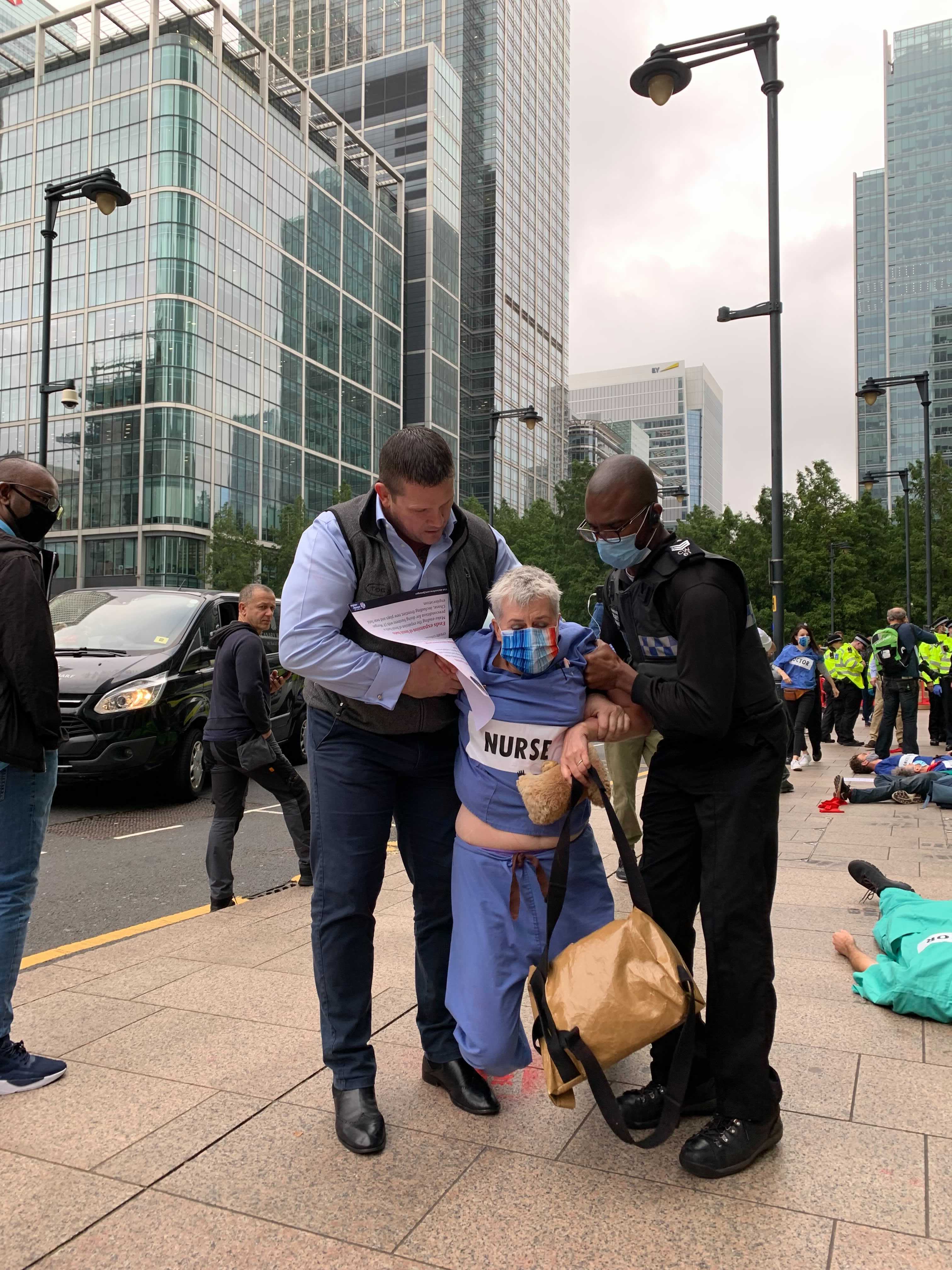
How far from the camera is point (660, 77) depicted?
9.03m

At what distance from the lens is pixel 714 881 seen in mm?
2566

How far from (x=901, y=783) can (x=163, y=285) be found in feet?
185

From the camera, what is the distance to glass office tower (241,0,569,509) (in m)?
94.2

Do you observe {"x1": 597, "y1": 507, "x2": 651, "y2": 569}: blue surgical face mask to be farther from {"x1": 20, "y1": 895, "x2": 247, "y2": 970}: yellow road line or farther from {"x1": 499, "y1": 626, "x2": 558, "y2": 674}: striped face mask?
{"x1": 20, "y1": 895, "x2": 247, "y2": 970}: yellow road line

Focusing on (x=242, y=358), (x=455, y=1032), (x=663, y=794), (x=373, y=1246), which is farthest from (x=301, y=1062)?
(x=242, y=358)

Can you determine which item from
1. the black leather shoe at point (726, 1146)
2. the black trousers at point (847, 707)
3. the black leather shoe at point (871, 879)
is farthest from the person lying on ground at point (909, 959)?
the black trousers at point (847, 707)

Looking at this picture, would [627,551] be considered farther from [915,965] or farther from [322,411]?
[322,411]

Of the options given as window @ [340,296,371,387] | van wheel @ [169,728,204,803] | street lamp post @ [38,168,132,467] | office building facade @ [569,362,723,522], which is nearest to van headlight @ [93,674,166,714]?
van wheel @ [169,728,204,803]

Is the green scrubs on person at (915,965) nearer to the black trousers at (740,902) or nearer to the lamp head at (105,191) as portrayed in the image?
the black trousers at (740,902)

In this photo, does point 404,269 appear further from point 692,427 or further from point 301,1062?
point 692,427

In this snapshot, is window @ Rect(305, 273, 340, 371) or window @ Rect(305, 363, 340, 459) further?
window @ Rect(305, 273, 340, 371)

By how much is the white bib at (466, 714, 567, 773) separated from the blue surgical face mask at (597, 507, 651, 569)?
0.50 m

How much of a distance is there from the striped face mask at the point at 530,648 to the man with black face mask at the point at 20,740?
1.40m

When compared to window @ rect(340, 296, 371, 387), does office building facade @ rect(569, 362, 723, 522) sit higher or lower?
higher
